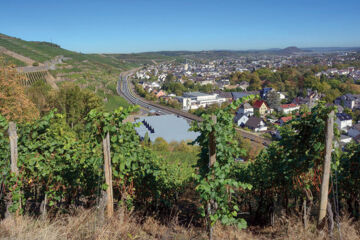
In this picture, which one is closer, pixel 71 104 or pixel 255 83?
pixel 71 104

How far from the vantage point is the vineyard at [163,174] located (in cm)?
315

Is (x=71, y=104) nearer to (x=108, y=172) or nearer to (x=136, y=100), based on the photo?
(x=108, y=172)

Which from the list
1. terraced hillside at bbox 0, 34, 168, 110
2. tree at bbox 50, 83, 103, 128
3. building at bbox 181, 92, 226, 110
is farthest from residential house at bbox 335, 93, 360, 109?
tree at bbox 50, 83, 103, 128

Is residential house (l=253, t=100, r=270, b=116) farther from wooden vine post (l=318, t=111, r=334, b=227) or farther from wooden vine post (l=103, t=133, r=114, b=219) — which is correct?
wooden vine post (l=103, t=133, r=114, b=219)

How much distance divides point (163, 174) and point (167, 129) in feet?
76.1

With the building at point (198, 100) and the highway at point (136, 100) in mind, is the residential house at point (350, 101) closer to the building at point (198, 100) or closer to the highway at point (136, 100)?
the building at point (198, 100)

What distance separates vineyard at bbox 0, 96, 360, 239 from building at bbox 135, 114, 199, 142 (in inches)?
813

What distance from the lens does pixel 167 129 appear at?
2791 centimetres

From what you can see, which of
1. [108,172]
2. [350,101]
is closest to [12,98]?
[108,172]

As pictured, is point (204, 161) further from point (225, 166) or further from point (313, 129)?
point (313, 129)

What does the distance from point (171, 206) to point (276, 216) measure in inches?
77.9

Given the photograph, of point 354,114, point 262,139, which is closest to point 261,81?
point 354,114

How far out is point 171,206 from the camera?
494 centimetres

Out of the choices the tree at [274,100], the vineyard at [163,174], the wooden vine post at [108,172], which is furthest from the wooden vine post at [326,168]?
the tree at [274,100]
